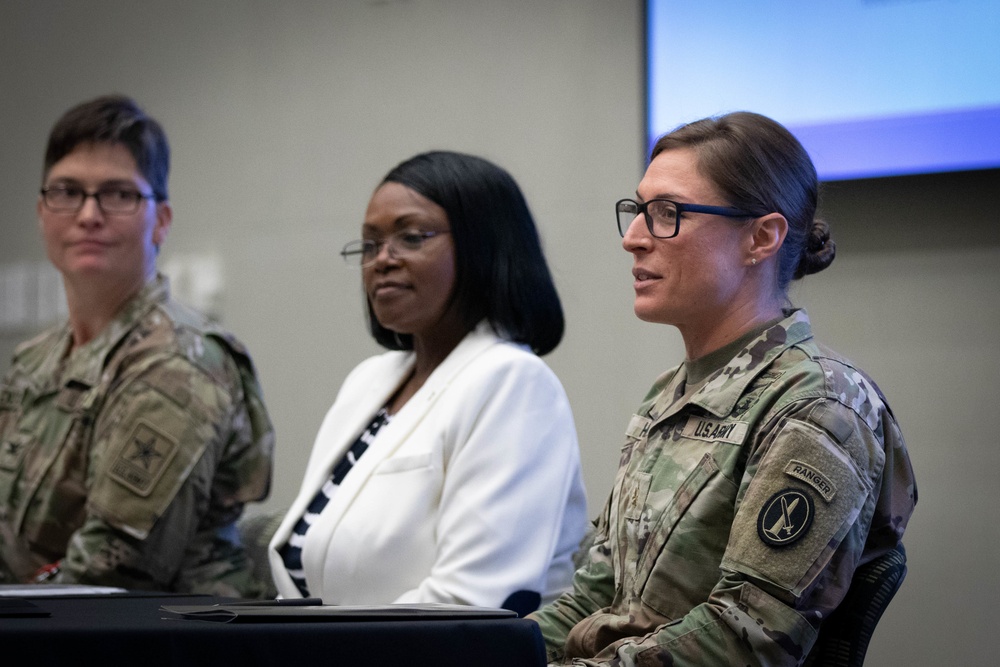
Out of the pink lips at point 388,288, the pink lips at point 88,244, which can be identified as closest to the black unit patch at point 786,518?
the pink lips at point 388,288

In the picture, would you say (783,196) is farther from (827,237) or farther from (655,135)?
(655,135)

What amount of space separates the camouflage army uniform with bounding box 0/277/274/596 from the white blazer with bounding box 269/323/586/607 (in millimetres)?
363

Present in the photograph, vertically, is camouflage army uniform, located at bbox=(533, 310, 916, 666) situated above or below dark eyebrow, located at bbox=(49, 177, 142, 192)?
below

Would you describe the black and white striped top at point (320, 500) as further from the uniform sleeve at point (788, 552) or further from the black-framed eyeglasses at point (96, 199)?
the uniform sleeve at point (788, 552)

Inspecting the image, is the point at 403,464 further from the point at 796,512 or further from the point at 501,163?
the point at 501,163

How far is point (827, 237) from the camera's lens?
1700 millimetres

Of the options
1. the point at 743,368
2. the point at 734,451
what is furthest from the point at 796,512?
the point at 743,368

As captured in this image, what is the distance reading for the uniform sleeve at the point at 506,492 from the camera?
200 cm

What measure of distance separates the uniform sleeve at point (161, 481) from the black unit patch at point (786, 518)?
5.00ft

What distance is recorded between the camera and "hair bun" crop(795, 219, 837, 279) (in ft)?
5.51

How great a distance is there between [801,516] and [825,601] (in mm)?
112

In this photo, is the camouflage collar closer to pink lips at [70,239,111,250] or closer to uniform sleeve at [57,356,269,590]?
uniform sleeve at [57,356,269,590]

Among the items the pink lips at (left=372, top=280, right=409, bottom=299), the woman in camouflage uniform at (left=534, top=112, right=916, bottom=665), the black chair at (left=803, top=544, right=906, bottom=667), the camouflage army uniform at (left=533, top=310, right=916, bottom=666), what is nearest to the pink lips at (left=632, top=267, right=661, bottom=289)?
the woman in camouflage uniform at (left=534, top=112, right=916, bottom=665)

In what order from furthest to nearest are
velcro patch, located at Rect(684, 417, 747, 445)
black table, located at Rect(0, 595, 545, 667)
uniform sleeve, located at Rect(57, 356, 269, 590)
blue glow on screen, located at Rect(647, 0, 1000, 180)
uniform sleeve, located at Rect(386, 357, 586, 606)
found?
blue glow on screen, located at Rect(647, 0, 1000, 180) → uniform sleeve, located at Rect(57, 356, 269, 590) → uniform sleeve, located at Rect(386, 357, 586, 606) → velcro patch, located at Rect(684, 417, 747, 445) → black table, located at Rect(0, 595, 545, 667)
